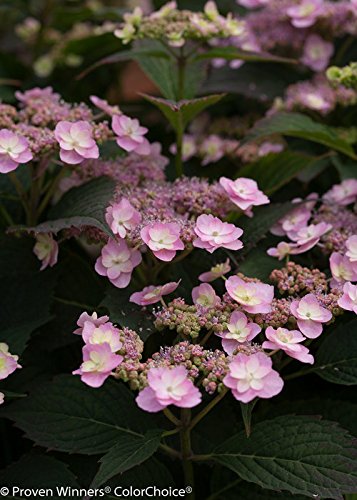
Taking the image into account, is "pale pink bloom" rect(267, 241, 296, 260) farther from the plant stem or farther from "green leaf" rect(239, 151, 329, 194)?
the plant stem

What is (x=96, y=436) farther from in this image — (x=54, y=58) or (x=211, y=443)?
(x=54, y=58)

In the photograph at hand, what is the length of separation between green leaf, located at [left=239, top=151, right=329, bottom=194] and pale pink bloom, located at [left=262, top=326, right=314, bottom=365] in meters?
0.40

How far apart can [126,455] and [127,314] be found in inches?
7.6

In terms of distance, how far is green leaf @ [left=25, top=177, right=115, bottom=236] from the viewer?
0.98 m

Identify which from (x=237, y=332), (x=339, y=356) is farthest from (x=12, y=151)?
(x=339, y=356)

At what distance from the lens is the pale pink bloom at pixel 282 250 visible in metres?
1.08

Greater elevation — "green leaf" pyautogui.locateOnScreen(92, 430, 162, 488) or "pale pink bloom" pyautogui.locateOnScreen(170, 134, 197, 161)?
"green leaf" pyautogui.locateOnScreen(92, 430, 162, 488)

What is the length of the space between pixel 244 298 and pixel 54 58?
108 cm

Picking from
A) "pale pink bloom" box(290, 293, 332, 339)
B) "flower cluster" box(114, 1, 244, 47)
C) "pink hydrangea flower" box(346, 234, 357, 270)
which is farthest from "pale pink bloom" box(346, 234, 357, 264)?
"flower cluster" box(114, 1, 244, 47)

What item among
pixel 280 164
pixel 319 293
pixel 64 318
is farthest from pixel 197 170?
pixel 319 293

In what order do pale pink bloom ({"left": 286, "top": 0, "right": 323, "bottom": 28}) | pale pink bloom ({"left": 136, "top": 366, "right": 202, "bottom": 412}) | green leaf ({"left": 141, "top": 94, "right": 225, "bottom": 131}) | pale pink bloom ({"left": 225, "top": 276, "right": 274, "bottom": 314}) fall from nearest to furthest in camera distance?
pale pink bloom ({"left": 136, "top": 366, "right": 202, "bottom": 412}), pale pink bloom ({"left": 225, "top": 276, "right": 274, "bottom": 314}), green leaf ({"left": 141, "top": 94, "right": 225, "bottom": 131}), pale pink bloom ({"left": 286, "top": 0, "right": 323, "bottom": 28})

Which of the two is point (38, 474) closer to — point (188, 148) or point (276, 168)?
point (276, 168)

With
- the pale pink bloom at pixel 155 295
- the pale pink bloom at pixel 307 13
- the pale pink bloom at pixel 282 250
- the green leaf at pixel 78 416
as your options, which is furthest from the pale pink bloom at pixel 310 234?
the pale pink bloom at pixel 307 13

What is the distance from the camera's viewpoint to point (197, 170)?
150 centimetres
